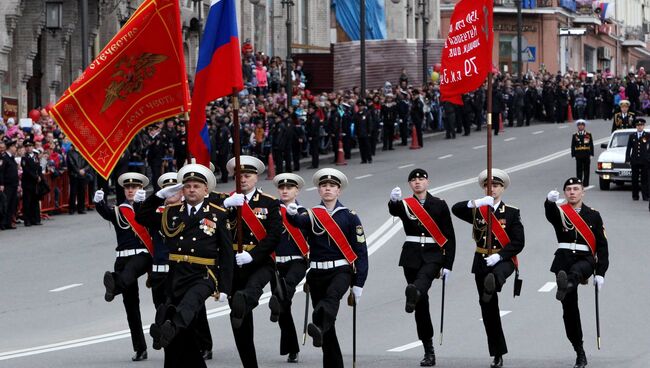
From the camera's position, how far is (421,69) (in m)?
56.3

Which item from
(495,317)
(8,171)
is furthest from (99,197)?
(8,171)

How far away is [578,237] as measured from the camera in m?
→ 15.4

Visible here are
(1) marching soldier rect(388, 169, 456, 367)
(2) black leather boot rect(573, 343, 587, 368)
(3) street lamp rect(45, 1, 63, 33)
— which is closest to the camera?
(2) black leather boot rect(573, 343, 587, 368)

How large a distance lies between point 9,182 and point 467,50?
13.9 m

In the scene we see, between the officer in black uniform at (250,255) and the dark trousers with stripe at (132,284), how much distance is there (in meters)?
1.41

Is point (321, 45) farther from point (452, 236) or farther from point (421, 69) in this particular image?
point (452, 236)

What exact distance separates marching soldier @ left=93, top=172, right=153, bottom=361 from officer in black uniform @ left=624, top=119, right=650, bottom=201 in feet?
62.8

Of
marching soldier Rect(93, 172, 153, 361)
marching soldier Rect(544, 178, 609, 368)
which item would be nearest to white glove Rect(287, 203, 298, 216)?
marching soldier Rect(93, 172, 153, 361)

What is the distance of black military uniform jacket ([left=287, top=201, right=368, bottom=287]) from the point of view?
14.5 meters

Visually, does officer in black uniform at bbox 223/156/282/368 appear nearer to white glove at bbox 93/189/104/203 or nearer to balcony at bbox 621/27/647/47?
white glove at bbox 93/189/104/203

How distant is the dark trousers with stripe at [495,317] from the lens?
15242 mm

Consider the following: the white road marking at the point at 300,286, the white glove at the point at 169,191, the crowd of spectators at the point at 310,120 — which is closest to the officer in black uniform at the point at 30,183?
the crowd of spectators at the point at 310,120

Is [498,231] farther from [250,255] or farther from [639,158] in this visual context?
[639,158]

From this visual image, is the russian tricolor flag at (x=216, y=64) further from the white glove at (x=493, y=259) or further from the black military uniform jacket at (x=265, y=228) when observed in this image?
the white glove at (x=493, y=259)
